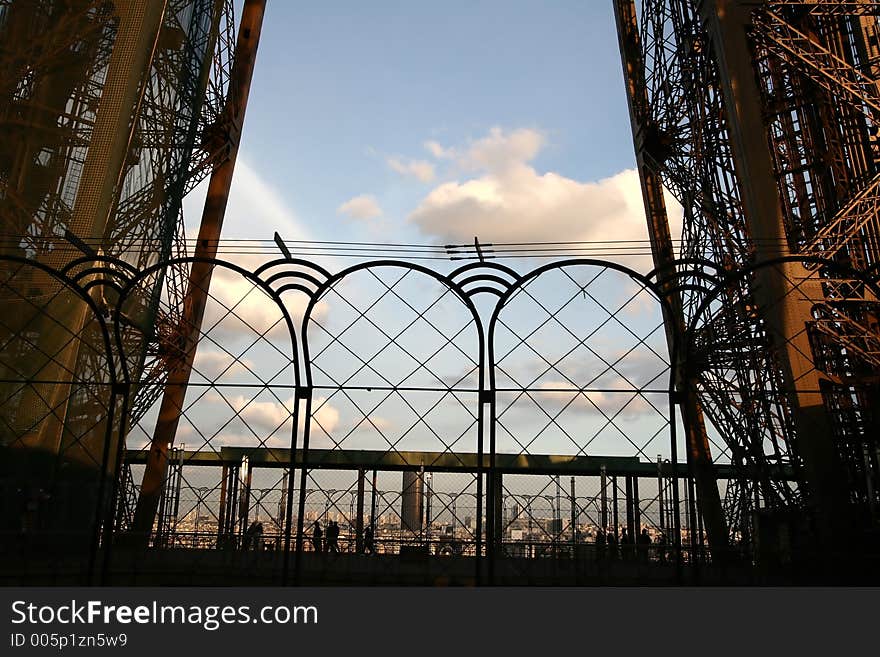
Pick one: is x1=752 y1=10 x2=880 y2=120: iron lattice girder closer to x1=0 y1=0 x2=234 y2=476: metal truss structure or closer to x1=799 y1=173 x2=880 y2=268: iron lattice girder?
x1=799 y1=173 x2=880 y2=268: iron lattice girder

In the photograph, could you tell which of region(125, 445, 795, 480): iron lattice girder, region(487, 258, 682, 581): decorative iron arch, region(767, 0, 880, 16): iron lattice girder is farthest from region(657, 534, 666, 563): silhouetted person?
region(125, 445, 795, 480): iron lattice girder

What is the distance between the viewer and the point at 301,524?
9273 millimetres

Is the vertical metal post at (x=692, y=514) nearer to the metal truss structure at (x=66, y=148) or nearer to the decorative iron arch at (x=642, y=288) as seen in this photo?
the decorative iron arch at (x=642, y=288)

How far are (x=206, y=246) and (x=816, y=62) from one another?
53.9 ft

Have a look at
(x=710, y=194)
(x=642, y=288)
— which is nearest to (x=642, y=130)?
(x=710, y=194)

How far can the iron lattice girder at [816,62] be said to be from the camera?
14672mm

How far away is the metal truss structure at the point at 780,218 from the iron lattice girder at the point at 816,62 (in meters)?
0.05

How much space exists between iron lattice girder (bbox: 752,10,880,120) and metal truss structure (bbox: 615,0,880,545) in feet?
0.16

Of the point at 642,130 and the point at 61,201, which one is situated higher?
the point at 642,130

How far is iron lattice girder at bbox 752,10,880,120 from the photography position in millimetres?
14672

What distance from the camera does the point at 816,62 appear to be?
49.4ft

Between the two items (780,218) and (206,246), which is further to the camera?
(206,246)

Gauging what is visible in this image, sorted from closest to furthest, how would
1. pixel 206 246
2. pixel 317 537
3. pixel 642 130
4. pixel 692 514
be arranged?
1. pixel 692 514
2. pixel 317 537
3. pixel 642 130
4. pixel 206 246

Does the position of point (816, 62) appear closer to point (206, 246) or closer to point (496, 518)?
point (496, 518)
